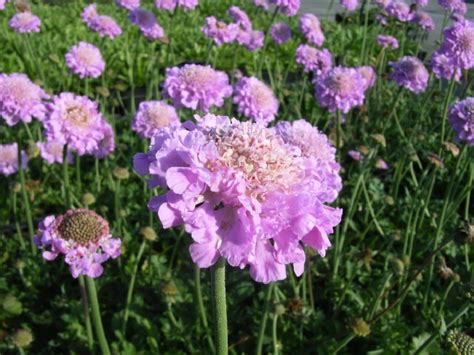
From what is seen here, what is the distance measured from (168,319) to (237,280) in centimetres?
38

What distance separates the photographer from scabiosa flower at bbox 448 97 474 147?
2.15m

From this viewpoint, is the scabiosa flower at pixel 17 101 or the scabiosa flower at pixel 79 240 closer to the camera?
the scabiosa flower at pixel 79 240

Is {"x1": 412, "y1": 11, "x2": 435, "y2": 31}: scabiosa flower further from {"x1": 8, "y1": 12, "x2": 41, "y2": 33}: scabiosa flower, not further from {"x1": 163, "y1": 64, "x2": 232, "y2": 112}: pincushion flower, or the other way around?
{"x1": 8, "y1": 12, "x2": 41, "y2": 33}: scabiosa flower

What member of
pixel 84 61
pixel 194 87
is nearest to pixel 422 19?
pixel 194 87

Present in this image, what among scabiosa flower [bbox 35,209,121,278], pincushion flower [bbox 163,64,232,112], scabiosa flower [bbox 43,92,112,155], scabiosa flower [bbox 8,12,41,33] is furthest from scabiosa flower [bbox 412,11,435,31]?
scabiosa flower [bbox 35,209,121,278]

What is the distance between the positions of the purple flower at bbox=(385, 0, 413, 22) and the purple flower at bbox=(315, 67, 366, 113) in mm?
1547

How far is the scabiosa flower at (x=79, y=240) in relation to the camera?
145cm

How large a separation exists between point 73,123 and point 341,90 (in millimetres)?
1276

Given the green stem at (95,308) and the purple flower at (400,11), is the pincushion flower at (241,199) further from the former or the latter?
the purple flower at (400,11)

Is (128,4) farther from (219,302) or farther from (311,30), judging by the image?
(219,302)

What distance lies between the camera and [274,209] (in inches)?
35.0

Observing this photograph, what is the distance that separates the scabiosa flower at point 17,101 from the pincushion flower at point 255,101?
92cm

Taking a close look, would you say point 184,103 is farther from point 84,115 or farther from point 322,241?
point 322,241

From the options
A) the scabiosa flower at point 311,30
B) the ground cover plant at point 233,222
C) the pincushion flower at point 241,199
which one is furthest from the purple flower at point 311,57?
the pincushion flower at point 241,199
